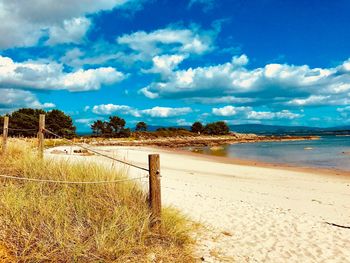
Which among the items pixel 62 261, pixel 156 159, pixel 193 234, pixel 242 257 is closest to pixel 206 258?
pixel 242 257

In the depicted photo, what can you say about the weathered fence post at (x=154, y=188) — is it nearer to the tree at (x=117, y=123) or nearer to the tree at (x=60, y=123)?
the tree at (x=60, y=123)

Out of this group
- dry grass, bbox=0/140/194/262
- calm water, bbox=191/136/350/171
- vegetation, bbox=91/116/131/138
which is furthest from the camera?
vegetation, bbox=91/116/131/138

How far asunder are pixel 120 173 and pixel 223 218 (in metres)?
2.48

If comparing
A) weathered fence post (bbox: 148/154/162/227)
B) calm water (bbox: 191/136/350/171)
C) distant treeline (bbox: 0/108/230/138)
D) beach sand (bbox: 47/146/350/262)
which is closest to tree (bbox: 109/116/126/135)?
distant treeline (bbox: 0/108/230/138)

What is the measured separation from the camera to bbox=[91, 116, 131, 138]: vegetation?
208 ft

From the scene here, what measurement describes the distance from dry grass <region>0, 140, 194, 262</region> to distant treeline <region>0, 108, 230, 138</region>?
1293cm

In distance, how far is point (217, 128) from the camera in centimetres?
9031

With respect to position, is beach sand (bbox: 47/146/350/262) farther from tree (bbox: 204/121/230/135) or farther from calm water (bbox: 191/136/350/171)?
tree (bbox: 204/121/230/135)

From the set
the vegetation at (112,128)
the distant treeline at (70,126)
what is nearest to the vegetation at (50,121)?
the distant treeline at (70,126)

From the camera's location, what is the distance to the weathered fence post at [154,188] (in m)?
5.09

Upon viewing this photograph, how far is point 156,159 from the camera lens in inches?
200

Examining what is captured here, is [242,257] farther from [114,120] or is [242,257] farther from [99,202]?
[114,120]

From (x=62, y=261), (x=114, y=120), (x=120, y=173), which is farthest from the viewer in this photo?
(x=114, y=120)

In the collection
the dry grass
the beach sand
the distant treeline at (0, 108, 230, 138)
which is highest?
the distant treeline at (0, 108, 230, 138)
